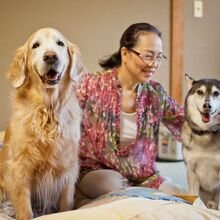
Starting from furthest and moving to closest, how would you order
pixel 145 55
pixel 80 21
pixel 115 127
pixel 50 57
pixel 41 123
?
pixel 80 21 → pixel 115 127 → pixel 145 55 → pixel 41 123 → pixel 50 57

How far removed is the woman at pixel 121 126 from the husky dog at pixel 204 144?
13 centimetres

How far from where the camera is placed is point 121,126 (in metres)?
2.06

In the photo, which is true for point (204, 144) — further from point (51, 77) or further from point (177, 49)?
point (177, 49)

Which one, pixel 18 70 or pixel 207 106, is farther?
pixel 207 106

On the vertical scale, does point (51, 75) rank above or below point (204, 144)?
above

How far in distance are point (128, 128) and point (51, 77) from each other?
0.61 metres

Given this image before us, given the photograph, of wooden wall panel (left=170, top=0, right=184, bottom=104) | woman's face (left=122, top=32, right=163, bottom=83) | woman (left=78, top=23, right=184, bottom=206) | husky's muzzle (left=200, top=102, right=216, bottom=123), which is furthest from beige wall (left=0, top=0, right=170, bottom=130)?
husky's muzzle (left=200, top=102, right=216, bottom=123)

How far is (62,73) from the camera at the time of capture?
5.46ft

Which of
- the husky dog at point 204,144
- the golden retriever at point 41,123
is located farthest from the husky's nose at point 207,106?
the golden retriever at point 41,123

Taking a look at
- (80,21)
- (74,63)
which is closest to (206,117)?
(74,63)

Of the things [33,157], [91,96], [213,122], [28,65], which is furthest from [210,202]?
[28,65]

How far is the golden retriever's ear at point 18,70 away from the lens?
1.65 m

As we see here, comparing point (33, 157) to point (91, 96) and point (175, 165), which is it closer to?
point (91, 96)

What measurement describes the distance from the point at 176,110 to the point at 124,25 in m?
1.46
